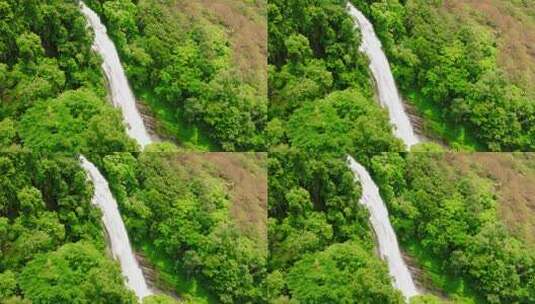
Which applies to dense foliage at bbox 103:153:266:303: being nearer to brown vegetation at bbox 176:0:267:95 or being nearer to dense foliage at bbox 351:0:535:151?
brown vegetation at bbox 176:0:267:95

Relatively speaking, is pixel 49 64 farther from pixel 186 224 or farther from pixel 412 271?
pixel 412 271

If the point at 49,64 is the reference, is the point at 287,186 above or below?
below

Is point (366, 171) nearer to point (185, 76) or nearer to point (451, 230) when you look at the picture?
point (451, 230)

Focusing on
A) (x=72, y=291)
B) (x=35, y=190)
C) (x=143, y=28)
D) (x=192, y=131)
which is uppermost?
(x=143, y=28)

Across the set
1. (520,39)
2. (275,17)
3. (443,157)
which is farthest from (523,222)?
(275,17)

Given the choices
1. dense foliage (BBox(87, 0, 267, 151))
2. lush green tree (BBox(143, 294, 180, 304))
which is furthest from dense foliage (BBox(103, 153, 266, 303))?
dense foliage (BBox(87, 0, 267, 151))

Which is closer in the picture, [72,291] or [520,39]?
[72,291]

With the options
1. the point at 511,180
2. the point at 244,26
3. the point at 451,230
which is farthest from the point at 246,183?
the point at 511,180
